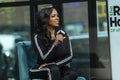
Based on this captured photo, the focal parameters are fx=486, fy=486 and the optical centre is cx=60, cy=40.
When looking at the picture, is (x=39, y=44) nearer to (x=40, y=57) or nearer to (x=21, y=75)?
(x=40, y=57)

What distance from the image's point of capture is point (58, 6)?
24.0 ft

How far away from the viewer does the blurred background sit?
7172 mm

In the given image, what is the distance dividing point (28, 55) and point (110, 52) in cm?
119

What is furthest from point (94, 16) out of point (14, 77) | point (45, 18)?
point (14, 77)

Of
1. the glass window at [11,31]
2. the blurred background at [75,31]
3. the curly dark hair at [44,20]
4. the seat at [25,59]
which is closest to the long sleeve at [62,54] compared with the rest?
the curly dark hair at [44,20]

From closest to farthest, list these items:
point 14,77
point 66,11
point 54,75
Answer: point 54,75 < point 66,11 < point 14,77

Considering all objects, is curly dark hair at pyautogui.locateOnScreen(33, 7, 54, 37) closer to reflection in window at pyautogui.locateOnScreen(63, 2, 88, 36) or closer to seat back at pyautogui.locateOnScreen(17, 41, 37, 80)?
seat back at pyautogui.locateOnScreen(17, 41, 37, 80)

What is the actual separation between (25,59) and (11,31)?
3.92ft

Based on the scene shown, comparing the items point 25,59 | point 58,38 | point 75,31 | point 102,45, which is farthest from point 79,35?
point 58,38

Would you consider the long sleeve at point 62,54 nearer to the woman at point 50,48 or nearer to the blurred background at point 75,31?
the woman at point 50,48

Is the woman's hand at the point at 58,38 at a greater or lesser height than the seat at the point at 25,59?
greater

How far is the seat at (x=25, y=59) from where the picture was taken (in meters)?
6.91

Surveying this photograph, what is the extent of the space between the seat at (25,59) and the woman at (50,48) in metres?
0.47

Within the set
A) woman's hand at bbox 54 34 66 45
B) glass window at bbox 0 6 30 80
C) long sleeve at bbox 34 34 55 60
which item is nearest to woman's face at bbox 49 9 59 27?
woman's hand at bbox 54 34 66 45
